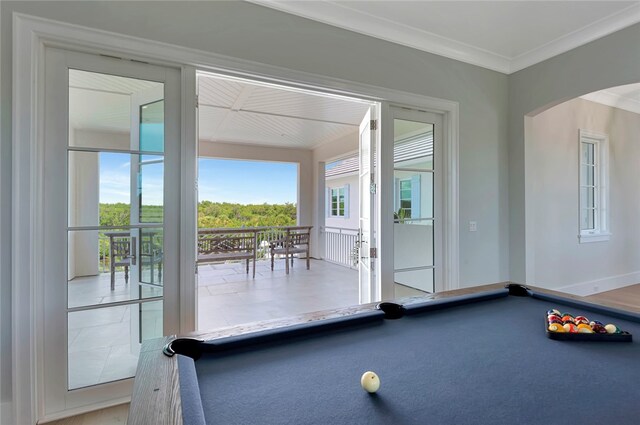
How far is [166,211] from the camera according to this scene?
2.14 metres

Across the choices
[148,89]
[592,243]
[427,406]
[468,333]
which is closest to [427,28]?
[148,89]

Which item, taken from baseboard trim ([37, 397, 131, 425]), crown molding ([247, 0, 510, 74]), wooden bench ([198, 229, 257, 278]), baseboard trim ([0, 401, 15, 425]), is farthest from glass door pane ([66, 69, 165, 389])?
wooden bench ([198, 229, 257, 278])

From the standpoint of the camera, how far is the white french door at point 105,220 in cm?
189

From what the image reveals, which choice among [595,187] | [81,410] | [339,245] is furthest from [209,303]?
[595,187]

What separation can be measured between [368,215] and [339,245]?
15.3 feet

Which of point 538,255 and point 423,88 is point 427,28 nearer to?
point 423,88

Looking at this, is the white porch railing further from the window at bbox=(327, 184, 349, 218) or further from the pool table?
the pool table

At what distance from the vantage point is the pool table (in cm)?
81

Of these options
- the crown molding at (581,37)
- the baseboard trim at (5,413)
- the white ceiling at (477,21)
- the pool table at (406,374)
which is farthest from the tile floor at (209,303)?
the crown molding at (581,37)

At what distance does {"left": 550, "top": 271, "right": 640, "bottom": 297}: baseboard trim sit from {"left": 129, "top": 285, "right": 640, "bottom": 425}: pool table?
3.56 metres

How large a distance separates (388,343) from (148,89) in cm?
213

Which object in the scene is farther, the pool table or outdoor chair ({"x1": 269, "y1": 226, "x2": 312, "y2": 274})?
outdoor chair ({"x1": 269, "y1": 226, "x2": 312, "y2": 274})

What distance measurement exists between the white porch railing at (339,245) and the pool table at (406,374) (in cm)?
564

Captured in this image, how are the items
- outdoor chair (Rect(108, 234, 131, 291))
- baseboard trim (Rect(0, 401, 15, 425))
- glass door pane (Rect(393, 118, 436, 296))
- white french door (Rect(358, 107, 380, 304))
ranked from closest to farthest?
baseboard trim (Rect(0, 401, 15, 425)), outdoor chair (Rect(108, 234, 131, 291)), white french door (Rect(358, 107, 380, 304)), glass door pane (Rect(393, 118, 436, 296))
